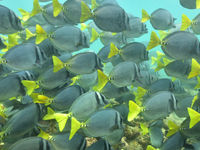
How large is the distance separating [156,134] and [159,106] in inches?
27.3

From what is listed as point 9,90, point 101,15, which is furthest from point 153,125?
point 9,90

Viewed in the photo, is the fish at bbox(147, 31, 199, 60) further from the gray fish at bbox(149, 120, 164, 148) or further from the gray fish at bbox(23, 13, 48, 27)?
the gray fish at bbox(23, 13, 48, 27)

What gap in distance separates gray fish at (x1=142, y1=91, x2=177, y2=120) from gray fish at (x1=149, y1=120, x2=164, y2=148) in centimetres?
51

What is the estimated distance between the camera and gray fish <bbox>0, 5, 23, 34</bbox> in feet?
8.64

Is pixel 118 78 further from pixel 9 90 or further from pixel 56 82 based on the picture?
pixel 9 90

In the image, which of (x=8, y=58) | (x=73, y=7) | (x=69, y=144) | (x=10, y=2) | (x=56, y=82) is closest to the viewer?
(x=69, y=144)

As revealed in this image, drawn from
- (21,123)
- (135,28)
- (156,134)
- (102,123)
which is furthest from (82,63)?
(135,28)

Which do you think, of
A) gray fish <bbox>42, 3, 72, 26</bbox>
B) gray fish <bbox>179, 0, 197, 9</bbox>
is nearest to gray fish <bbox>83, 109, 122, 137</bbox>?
gray fish <bbox>42, 3, 72, 26</bbox>

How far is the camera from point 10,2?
61.8 meters

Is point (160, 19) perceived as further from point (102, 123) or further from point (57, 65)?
point (102, 123)

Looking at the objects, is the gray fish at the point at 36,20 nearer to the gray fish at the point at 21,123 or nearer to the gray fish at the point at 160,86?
the gray fish at the point at 21,123

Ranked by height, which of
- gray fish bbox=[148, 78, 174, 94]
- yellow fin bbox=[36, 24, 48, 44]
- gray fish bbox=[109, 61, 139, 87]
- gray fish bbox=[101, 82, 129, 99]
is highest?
yellow fin bbox=[36, 24, 48, 44]

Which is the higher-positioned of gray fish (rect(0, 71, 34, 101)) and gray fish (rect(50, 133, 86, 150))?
gray fish (rect(0, 71, 34, 101))

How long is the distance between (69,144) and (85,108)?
1.53 feet
